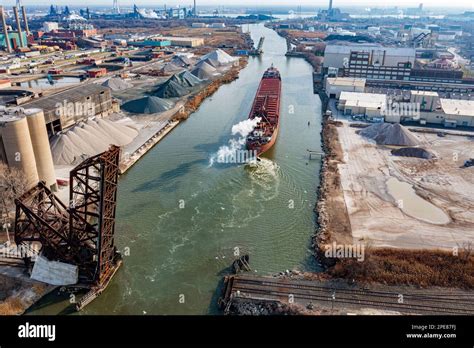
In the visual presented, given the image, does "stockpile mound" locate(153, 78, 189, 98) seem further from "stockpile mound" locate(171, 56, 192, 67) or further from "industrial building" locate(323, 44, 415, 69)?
"industrial building" locate(323, 44, 415, 69)

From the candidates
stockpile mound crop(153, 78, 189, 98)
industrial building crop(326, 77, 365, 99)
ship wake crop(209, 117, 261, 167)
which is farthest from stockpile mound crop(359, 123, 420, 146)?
stockpile mound crop(153, 78, 189, 98)

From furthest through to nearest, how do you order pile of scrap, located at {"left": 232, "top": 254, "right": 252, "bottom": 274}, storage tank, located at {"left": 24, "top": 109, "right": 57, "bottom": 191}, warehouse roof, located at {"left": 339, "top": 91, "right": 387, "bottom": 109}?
warehouse roof, located at {"left": 339, "top": 91, "right": 387, "bottom": 109} < storage tank, located at {"left": 24, "top": 109, "right": 57, "bottom": 191} < pile of scrap, located at {"left": 232, "top": 254, "right": 252, "bottom": 274}

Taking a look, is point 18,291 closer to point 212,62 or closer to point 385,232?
point 385,232

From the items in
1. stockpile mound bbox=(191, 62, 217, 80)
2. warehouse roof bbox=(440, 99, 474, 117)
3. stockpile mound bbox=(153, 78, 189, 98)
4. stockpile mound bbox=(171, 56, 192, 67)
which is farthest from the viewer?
stockpile mound bbox=(171, 56, 192, 67)

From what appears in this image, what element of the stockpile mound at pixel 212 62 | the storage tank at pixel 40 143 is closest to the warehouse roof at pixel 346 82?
the stockpile mound at pixel 212 62

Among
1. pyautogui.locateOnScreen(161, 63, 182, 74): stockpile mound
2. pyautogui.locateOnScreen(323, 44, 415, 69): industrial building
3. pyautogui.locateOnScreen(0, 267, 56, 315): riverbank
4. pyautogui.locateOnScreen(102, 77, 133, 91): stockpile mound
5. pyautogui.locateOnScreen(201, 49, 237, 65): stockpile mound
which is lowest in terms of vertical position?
pyautogui.locateOnScreen(0, 267, 56, 315): riverbank

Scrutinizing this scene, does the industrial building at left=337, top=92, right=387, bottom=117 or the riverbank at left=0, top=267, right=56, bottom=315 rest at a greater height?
the industrial building at left=337, top=92, right=387, bottom=117

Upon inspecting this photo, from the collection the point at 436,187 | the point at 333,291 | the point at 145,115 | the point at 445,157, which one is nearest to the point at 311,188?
the point at 436,187
